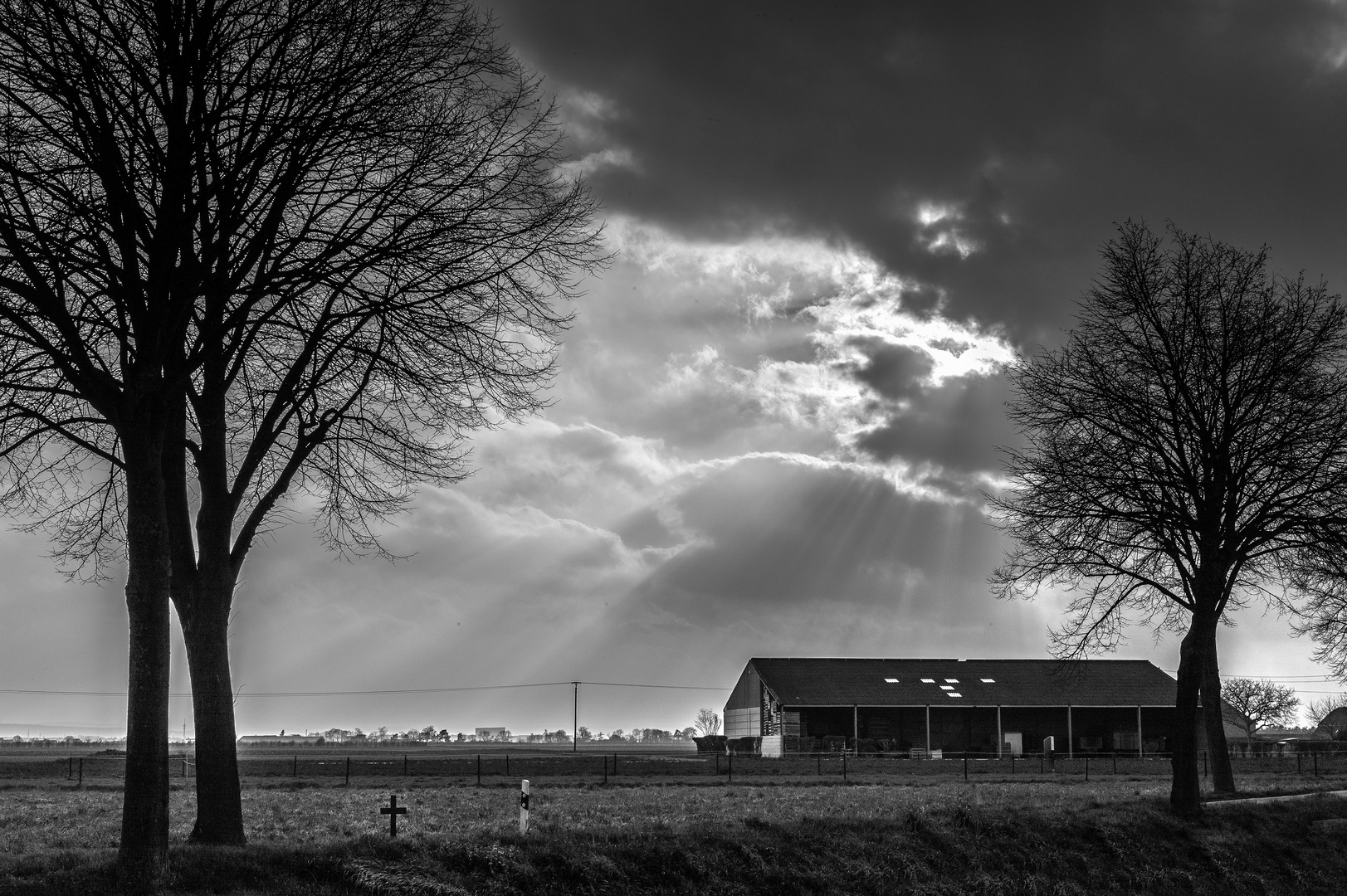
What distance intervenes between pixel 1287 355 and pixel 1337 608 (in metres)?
9.82

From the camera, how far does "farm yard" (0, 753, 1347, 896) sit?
12180mm

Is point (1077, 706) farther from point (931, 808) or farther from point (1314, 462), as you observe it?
point (931, 808)

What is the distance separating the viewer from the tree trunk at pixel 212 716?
13.5 metres

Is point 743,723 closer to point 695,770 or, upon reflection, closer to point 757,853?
point 695,770

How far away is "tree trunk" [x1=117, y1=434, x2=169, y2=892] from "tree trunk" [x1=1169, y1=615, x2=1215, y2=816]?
17528mm

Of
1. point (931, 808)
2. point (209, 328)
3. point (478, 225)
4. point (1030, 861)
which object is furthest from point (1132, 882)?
point (209, 328)

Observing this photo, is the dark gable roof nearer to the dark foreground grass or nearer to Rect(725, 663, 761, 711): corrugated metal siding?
Rect(725, 663, 761, 711): corrugated metal siding

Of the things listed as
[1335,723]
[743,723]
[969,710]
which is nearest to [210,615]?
[969,710]

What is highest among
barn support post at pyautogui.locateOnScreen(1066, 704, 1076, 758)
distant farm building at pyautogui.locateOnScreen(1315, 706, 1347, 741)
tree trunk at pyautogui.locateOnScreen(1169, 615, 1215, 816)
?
tree trunk at pyautogui.locateOnScreen(1169, 615, 1215, 816)

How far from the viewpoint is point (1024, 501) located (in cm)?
2383

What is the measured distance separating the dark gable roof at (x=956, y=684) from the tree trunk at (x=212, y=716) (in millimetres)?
51310

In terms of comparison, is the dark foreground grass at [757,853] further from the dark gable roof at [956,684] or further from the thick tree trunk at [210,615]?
the dark gable roof at [956,684]

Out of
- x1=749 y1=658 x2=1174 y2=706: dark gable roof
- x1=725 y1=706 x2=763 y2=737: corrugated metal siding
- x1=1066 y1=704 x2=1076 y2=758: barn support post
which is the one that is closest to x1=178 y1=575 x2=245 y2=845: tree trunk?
x1=749 y1=658 x2=1174 y2=706: dark gable roof

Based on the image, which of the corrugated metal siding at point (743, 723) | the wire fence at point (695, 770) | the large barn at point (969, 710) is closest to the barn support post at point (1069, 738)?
the large barn at point (969, 710)
